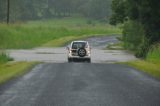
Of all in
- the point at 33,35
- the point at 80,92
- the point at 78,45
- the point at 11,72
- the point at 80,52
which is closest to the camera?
the point at 80,92

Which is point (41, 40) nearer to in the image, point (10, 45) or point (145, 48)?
point (10, 45)

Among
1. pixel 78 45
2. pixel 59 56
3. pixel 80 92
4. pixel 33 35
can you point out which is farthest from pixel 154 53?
pixel 33 35

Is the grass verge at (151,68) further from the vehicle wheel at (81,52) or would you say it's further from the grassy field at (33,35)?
the grassy field at (33,35)

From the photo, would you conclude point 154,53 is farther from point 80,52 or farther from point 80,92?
point 80,92

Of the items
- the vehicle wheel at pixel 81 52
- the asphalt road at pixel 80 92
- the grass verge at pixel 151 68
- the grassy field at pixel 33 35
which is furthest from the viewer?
the grassy field at pixel 33 35

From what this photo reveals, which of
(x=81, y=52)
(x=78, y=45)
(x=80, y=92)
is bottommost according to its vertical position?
(x=81, y=52)

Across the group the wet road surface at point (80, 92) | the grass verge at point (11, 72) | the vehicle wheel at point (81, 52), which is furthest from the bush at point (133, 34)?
the wet road surface at point (80, 92)

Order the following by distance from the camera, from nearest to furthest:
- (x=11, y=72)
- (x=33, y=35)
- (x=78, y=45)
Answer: (x=11, y=72) → (x=78, y=45) → (x=33, y=35)

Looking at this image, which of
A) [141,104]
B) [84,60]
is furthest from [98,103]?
[84,60]

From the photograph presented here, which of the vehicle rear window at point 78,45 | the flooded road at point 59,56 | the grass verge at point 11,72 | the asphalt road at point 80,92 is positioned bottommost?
the flooded road at point 59,56

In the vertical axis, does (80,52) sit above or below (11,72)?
above

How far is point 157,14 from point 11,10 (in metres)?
146

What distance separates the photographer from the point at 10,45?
82.7m

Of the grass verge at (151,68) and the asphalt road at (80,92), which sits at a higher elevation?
the asphalt road at (80,92)
